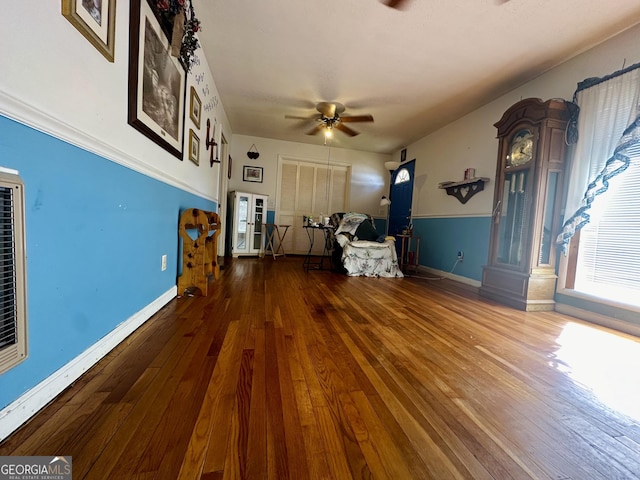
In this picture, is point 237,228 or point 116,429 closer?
point 116,429

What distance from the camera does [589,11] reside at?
6.14 ft

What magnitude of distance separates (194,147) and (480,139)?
361 cm

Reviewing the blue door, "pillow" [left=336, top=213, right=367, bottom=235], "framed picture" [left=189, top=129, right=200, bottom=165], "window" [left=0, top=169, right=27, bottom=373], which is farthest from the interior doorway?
"window" [left=0, top=169, right=27, bottom=373]

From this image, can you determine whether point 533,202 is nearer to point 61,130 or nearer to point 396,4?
point 396,4

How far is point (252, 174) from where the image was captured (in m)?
5.39

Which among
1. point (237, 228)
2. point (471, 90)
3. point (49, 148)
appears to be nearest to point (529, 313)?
point (471, 90)

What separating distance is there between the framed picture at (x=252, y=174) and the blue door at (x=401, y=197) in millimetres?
2970

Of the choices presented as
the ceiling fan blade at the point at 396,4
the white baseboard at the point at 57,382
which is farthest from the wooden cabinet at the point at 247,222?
the ceiling fan blade at the point at 396,4

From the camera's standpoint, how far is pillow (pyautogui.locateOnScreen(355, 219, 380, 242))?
4172 mm

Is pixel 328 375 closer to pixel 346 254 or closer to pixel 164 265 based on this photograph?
pixel 164 265

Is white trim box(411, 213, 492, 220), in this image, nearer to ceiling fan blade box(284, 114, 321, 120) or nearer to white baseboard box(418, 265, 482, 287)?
white baseboard box(418, 265, 482, 287)

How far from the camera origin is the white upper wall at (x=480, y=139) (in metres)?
2.16

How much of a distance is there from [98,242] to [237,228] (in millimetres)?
3770

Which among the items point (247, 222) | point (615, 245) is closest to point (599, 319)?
point (615, 245)
